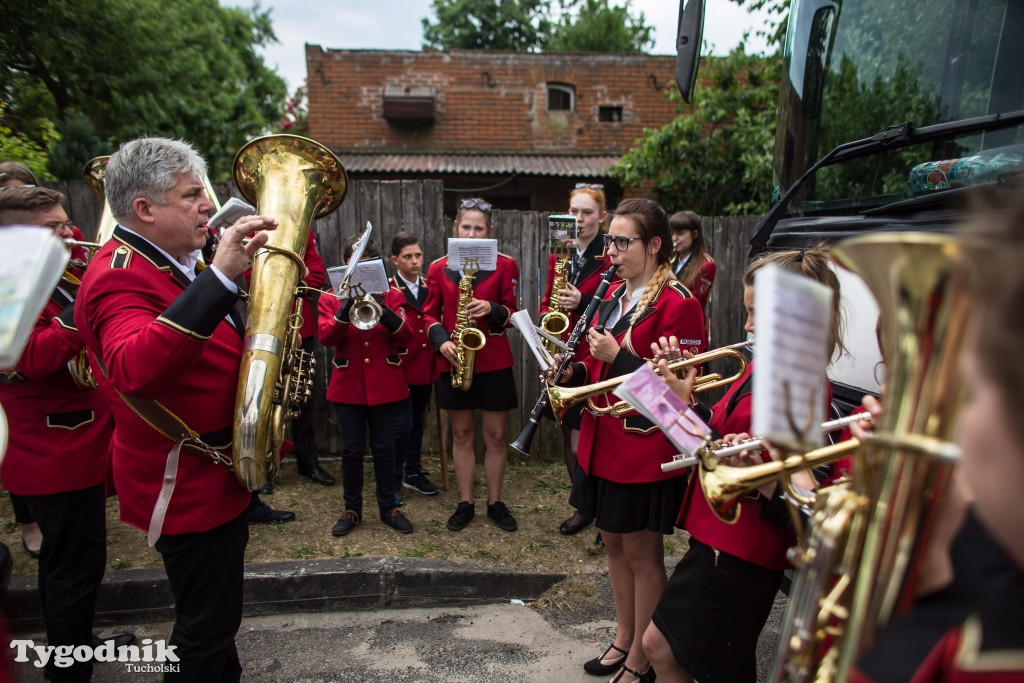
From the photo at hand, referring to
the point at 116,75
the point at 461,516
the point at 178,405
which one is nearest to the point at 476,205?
the point at 461,516

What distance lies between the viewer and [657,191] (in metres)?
10.9

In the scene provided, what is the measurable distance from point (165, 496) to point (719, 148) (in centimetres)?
995

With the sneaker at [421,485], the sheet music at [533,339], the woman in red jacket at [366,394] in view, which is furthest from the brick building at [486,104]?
the sheet music at [533,339]

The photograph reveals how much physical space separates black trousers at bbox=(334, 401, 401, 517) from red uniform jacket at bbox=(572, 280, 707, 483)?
1931 millimetres

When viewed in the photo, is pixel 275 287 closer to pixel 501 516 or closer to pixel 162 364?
pixel 162 364

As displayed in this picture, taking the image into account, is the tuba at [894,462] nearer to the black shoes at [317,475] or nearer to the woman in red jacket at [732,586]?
the woman in red jacket at [732,586]

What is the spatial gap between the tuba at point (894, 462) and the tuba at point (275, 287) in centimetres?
182

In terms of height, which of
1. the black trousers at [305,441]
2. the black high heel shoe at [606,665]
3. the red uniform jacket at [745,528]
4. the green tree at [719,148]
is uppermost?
the green tree at [719,148]

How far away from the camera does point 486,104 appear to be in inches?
592

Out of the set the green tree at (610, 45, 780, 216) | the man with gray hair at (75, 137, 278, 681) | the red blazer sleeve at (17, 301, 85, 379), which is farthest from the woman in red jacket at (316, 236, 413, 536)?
the green tree at (610, 45, 780, 216)

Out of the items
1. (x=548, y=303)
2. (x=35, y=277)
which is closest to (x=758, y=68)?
(x=548, y=303)

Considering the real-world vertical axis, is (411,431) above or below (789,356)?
below

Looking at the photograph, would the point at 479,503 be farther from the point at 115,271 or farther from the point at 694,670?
the point at 115,271

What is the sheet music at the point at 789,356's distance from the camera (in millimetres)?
819
